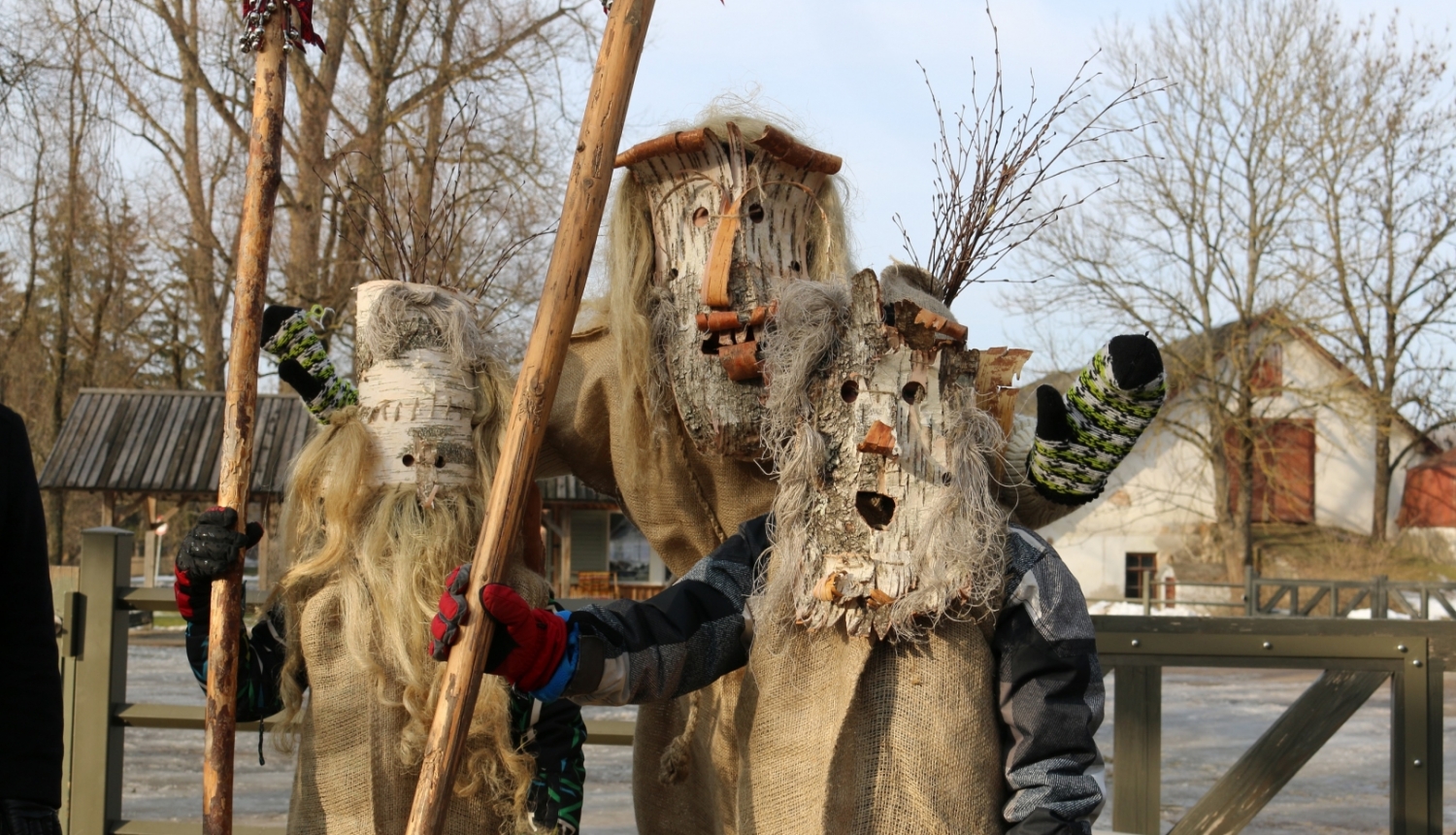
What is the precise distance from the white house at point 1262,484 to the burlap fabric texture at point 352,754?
17.4m

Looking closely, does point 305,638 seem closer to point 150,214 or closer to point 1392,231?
point 150,214

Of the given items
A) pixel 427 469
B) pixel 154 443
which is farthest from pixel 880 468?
pixel 154 443

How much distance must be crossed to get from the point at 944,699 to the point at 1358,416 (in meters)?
18.5

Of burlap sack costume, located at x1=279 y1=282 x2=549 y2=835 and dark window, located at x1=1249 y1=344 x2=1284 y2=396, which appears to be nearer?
burlap sack costume, located at x1=279 y1=282 x2=549 y2=835

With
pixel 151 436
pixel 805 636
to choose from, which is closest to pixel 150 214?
pixel 151 436

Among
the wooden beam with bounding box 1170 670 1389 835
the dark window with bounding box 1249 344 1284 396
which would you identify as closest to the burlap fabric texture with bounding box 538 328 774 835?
the wooden beam with bounding box 1170 670 1389 835

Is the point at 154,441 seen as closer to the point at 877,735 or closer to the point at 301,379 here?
the point at 301,379

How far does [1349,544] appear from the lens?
19.8 m

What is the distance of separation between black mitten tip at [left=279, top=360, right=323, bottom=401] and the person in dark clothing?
21.6 inches

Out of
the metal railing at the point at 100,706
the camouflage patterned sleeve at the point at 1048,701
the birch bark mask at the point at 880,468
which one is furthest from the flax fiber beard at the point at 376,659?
the metal railing at the point at 100,706

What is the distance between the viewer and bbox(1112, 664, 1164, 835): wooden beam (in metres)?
3.51

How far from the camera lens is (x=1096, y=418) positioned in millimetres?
2078

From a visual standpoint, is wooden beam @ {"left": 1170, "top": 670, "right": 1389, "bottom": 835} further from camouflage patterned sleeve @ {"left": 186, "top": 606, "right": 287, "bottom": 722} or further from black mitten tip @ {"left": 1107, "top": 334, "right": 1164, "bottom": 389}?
camouflage patterned sleeve @ {"left": 186, "top": 606, "right": 287, "bottom": 722}

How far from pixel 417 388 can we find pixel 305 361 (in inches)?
12.0
